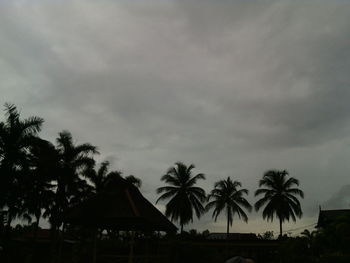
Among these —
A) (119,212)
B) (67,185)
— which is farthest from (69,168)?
(119,212)

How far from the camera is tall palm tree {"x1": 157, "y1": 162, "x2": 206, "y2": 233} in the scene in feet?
155

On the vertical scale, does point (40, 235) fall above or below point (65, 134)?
below

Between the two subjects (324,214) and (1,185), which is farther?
(324,214)

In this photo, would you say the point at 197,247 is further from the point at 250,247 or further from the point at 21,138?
the point at 21,138

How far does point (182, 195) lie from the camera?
47500 millimetres

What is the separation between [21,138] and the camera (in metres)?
26.5

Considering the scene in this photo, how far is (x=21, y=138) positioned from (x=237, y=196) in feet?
99.9

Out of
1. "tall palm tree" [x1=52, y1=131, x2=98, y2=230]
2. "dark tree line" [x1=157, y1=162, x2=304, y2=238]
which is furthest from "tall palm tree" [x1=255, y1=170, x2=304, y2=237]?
"tall palm tree" [x1=52, y1=131, x2=98, y2=230]

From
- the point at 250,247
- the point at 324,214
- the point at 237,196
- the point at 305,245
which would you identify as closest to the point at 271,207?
the point at 237,196

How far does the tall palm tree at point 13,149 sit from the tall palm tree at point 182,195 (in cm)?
2321

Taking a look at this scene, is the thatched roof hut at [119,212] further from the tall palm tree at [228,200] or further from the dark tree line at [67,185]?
the tall palm tree at [228,200]

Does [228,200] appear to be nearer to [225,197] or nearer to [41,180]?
[225,197]

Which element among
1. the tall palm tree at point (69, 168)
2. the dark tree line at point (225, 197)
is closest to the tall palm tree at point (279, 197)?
the dark tree line at point (225, 197)

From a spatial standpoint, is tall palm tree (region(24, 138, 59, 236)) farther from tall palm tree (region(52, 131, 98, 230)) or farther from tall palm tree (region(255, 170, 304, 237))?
tall palm tree (region(255, 170, 304, 237))
